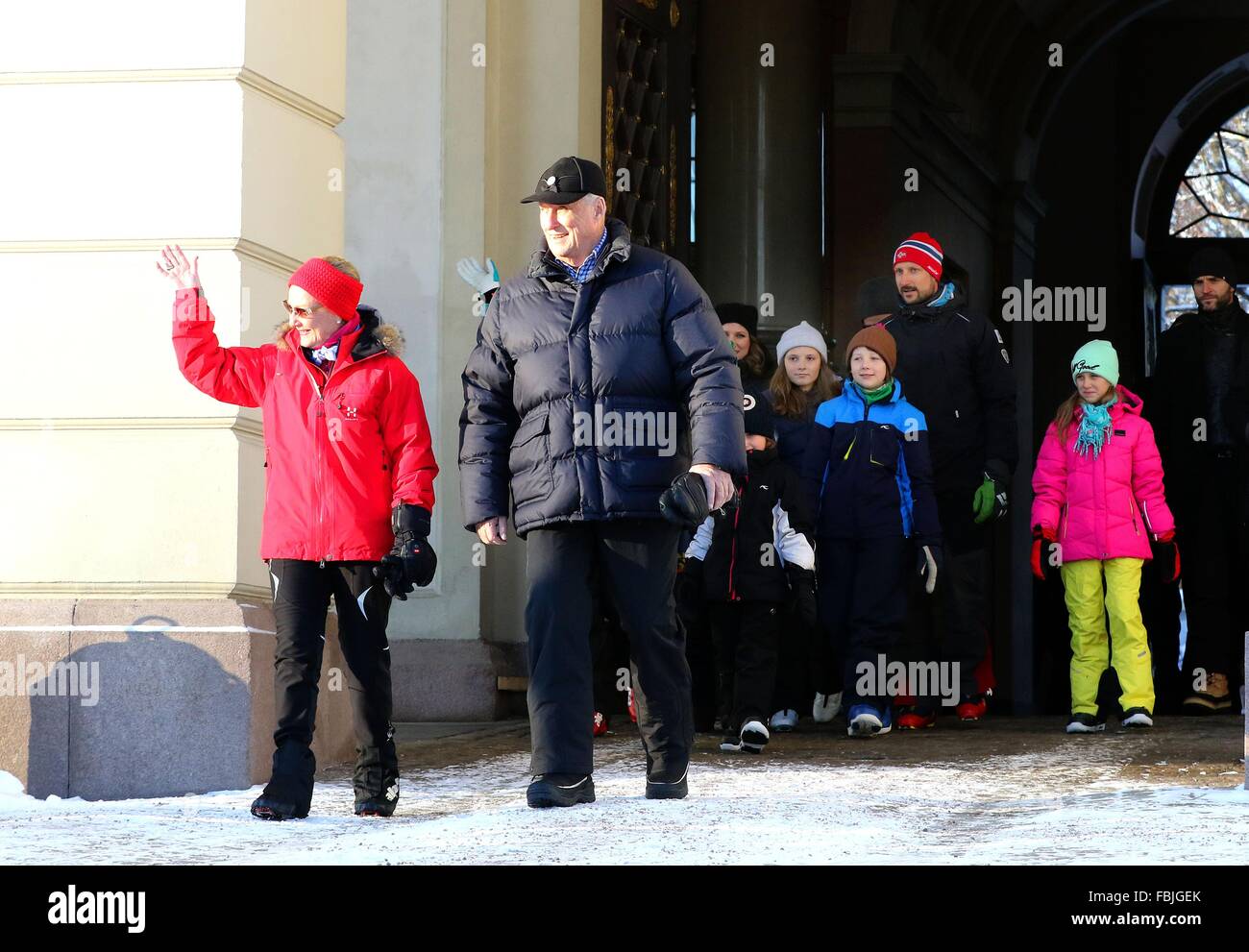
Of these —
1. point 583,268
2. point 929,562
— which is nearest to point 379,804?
point 583,268

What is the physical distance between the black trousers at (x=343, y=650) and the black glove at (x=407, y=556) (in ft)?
0.36

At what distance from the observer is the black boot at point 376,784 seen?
20.8 ft

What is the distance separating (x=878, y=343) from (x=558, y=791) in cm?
334

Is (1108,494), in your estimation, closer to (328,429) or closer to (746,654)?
(746,654)

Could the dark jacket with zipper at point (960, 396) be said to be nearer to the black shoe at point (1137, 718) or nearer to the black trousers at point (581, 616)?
the black shoe at point (1137, 718)

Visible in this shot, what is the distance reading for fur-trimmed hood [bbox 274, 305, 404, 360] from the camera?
652 centimetres

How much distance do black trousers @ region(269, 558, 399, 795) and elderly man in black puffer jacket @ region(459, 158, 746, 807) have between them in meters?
0.38

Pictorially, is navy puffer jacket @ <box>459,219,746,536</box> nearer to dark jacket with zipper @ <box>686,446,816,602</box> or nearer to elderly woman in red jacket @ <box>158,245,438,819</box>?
elderly woman in red jacket @ <box>158,245,438,819</box>

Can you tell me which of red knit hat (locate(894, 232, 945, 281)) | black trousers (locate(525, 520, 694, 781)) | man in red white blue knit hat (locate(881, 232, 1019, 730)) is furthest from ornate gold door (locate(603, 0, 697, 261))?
black trousers (locate(525, 520, 694, 781))

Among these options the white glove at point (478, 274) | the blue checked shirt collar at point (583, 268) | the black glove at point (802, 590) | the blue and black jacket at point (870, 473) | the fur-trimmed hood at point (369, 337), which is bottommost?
the black glove at point (802, 590)

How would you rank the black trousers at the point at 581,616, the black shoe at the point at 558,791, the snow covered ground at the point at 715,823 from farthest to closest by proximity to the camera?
the black trousers at the point at 581,616 < the black shoe at the point at 558,791 < the snow covered ground at the point at 715,823

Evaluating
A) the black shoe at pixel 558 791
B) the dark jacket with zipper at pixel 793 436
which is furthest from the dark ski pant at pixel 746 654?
the black shoe at pixel 558 791

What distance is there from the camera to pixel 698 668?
9219 mm

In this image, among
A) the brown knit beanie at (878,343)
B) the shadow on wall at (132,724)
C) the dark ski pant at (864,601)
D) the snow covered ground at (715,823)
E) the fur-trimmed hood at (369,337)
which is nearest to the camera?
the snow covered ground at (715,823)
